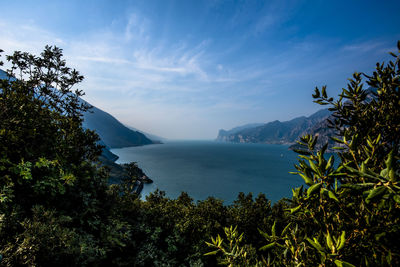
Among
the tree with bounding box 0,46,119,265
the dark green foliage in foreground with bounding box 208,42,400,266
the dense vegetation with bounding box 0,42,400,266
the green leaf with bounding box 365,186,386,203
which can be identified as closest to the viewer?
the green leaf with bounding box 365,186,386,203

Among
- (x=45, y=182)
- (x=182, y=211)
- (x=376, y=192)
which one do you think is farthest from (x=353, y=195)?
(x=182, y=211)

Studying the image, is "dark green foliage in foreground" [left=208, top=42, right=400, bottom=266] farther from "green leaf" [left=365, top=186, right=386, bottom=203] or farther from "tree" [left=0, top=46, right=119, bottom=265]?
"tree" [left=0, top=46, right=119, bottom=265]

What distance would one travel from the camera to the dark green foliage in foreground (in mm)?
1335

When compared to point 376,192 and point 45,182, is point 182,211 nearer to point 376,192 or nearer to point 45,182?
point 45,182

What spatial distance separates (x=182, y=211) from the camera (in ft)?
44.8

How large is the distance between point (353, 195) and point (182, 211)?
14.1 m

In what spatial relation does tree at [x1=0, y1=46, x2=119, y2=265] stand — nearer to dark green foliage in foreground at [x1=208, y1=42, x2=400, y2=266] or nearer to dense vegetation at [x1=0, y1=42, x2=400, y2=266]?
dense vegetation at [x1=0, y1=42, x2=400, y2=266]

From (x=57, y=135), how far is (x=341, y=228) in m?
11.0

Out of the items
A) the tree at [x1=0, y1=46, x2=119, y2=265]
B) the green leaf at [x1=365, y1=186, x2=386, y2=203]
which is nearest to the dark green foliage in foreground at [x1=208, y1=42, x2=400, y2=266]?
the green leaf at [x1=365, y1=186, x2=386, y2=203]

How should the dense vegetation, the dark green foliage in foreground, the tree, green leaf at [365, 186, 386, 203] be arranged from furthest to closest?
1. the tree
2. the dense vegetation
3. the dark green foliage in foreground
4. green leaf at [365, 186, 386, 203]

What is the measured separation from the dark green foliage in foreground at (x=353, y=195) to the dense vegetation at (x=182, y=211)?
0.05 feet

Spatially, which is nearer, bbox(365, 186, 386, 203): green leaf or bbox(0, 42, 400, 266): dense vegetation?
bbox(365, 186, 386, 203): green leaf

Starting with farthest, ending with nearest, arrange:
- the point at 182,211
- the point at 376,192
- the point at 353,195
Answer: the point at 182,211 → the point at 353,195 → the point at 376,192

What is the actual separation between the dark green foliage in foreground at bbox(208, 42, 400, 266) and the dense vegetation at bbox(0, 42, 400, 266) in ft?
0.05
